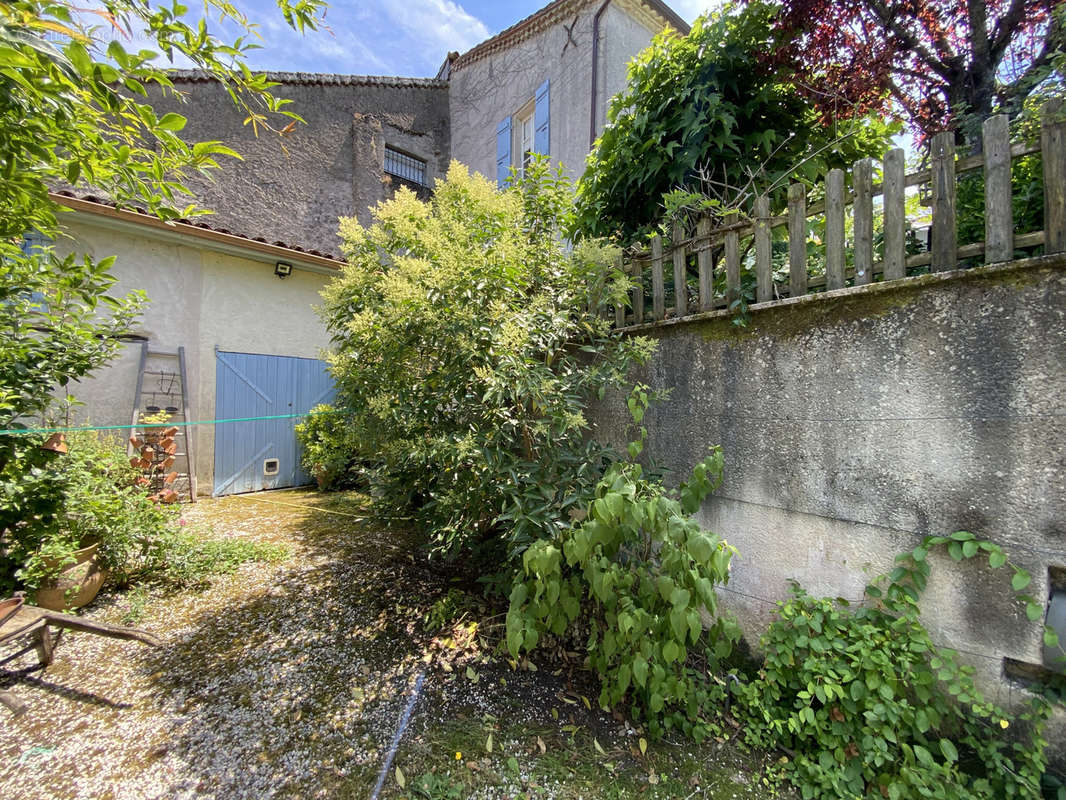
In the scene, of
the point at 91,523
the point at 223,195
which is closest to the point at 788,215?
the point at 91,523

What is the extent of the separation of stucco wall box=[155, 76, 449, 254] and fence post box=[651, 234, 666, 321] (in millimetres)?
6675

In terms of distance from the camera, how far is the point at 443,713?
6.48ft

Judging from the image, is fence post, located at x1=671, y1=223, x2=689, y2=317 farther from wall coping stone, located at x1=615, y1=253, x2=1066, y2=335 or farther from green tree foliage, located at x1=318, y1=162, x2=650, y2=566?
green tree foliage, located at x1=318, y1=162, x2=650, y2=566

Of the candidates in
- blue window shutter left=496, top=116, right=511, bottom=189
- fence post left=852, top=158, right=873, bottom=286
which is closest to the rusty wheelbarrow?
fence post left=852, top=158, right=873, bottom=286

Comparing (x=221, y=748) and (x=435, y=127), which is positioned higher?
(x=435, y=127)

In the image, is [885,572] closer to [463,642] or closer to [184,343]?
[463,642]

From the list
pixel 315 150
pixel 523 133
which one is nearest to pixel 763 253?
pixel 523 133

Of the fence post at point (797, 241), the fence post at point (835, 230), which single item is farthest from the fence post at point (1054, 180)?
the fence post at point (797, 241)

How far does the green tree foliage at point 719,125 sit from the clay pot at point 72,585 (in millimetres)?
4249

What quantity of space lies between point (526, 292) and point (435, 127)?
8999 millimetres

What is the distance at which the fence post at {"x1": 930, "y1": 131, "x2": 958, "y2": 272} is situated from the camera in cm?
171

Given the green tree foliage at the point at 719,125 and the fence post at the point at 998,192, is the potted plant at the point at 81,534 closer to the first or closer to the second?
the green tree foliage at the point at 719,125

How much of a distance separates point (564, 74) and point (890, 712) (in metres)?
8.13

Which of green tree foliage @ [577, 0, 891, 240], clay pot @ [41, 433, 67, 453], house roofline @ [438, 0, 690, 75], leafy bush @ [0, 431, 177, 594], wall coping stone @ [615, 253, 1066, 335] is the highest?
house roofline @ [438, 0, 690, 75]
